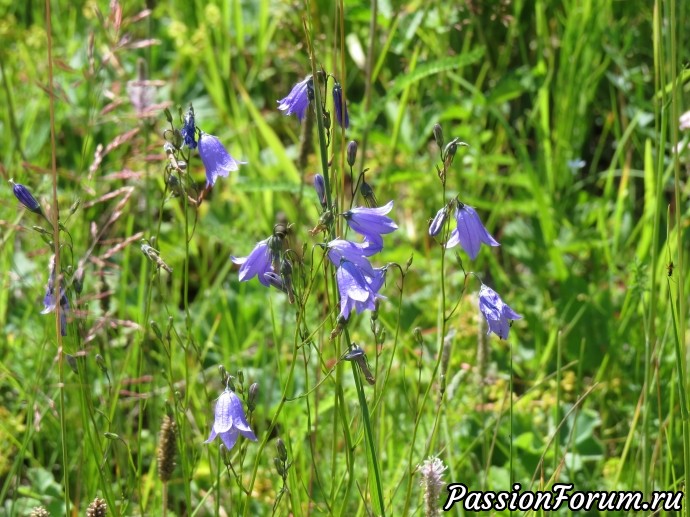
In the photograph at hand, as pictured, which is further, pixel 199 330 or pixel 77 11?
pixel 77 11

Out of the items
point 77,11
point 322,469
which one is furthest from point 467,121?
point 77,11

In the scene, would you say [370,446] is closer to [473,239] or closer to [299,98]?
[473,239]

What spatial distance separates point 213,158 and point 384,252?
1650 mm

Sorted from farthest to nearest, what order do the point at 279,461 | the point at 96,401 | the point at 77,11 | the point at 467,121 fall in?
the point at 77,11, the point at 467,121, the point at 96,401, the point at 279,461

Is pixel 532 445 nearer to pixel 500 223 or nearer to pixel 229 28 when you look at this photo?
pixel 500 223

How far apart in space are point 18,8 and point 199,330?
2486 mm

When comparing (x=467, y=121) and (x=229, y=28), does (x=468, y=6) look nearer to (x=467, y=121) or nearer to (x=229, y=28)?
(x=467, y=121)

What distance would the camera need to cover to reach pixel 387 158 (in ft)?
11.9

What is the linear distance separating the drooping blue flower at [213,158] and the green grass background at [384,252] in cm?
58

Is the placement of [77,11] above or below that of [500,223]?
above

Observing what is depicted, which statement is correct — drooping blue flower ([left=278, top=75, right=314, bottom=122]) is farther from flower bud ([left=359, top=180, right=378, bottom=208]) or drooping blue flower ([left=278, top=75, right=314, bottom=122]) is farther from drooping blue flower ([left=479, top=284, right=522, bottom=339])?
drooping blue flower ([left=479, top=284, right=522, bottom=339])

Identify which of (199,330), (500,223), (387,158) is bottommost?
(199,330)

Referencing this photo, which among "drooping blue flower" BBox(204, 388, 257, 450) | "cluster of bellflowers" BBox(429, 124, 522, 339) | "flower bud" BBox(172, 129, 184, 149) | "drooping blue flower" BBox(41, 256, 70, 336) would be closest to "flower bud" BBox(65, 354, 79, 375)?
"drooping blue flower" BBox(41, 256, 70, 336)

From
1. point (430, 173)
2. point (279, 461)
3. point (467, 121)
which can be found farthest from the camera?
point (467, 121)
